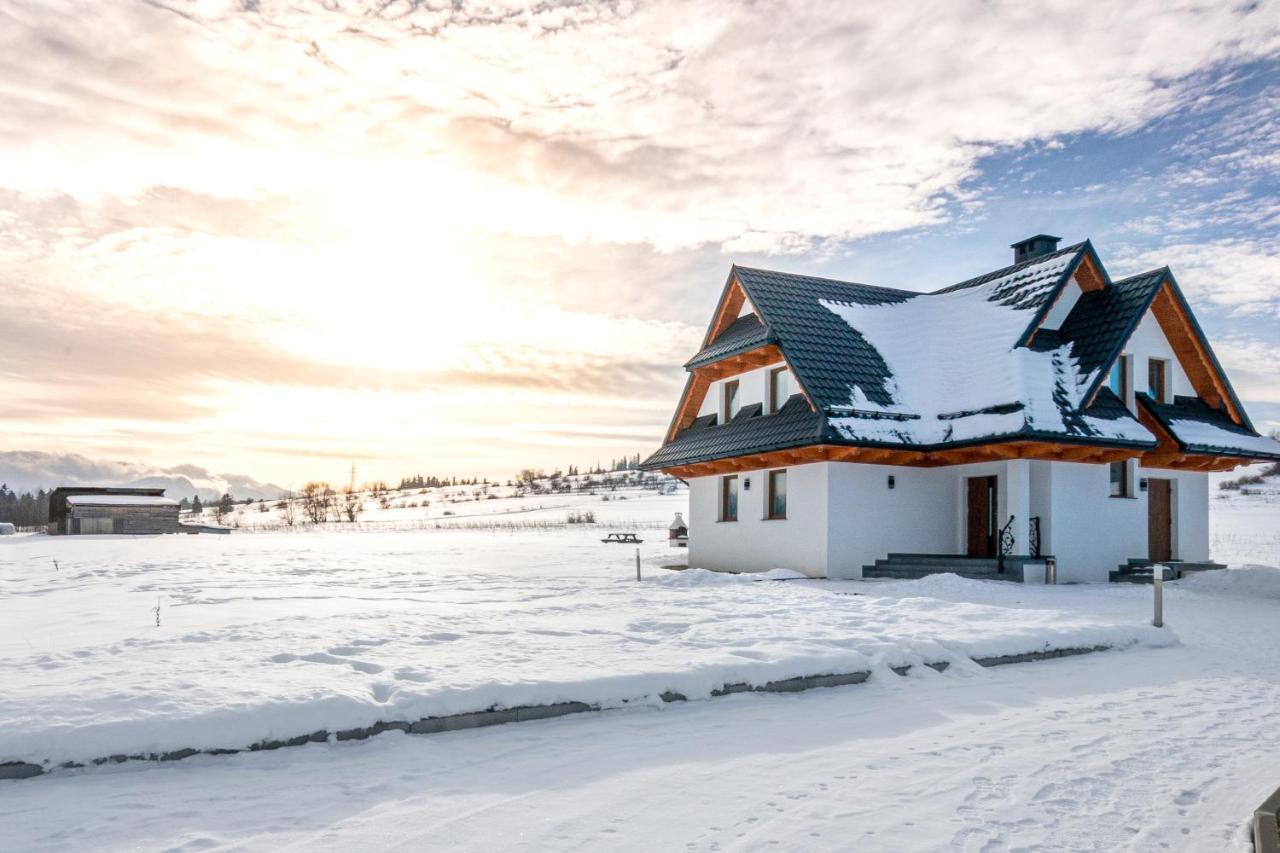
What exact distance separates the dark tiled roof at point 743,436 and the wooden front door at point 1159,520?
341 inches

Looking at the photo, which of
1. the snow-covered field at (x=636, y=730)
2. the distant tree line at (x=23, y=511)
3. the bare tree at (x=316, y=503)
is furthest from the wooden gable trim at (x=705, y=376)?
the distant tree line at (x=23, y=511)

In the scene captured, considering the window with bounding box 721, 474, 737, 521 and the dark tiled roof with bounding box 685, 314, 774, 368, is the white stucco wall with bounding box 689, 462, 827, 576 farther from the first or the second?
the dark tiled roof with bounding box 685, 314, 774, 368

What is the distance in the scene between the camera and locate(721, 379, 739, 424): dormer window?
23784 mm

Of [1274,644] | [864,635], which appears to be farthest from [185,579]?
[1274,644]

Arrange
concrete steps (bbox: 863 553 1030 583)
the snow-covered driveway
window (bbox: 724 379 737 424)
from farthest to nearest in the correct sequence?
window (bbox: 724 379 737 424)
concrete steps (bbox: 863 553 1030 583)
the snow-covered driveway

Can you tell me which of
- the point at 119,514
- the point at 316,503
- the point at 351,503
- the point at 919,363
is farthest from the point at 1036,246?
the point at 351,503

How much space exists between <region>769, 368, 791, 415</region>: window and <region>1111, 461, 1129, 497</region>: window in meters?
7.20

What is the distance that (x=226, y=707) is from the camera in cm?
582

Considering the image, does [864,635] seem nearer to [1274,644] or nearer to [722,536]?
[1274,644]

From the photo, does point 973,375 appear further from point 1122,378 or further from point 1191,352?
point 1191,352

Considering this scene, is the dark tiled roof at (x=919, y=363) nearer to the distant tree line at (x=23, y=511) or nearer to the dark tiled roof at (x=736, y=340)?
the dark tiled roof at (x=736, y=340)

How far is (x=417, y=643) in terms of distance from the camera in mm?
8461

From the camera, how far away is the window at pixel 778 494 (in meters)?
21.2

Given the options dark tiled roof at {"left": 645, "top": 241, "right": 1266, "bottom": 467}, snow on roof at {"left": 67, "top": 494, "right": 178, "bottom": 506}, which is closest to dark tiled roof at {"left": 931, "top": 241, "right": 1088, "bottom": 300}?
dark tiled roof at {"left": 645, "top": 241, "right": 1266, "bottom": 467}
